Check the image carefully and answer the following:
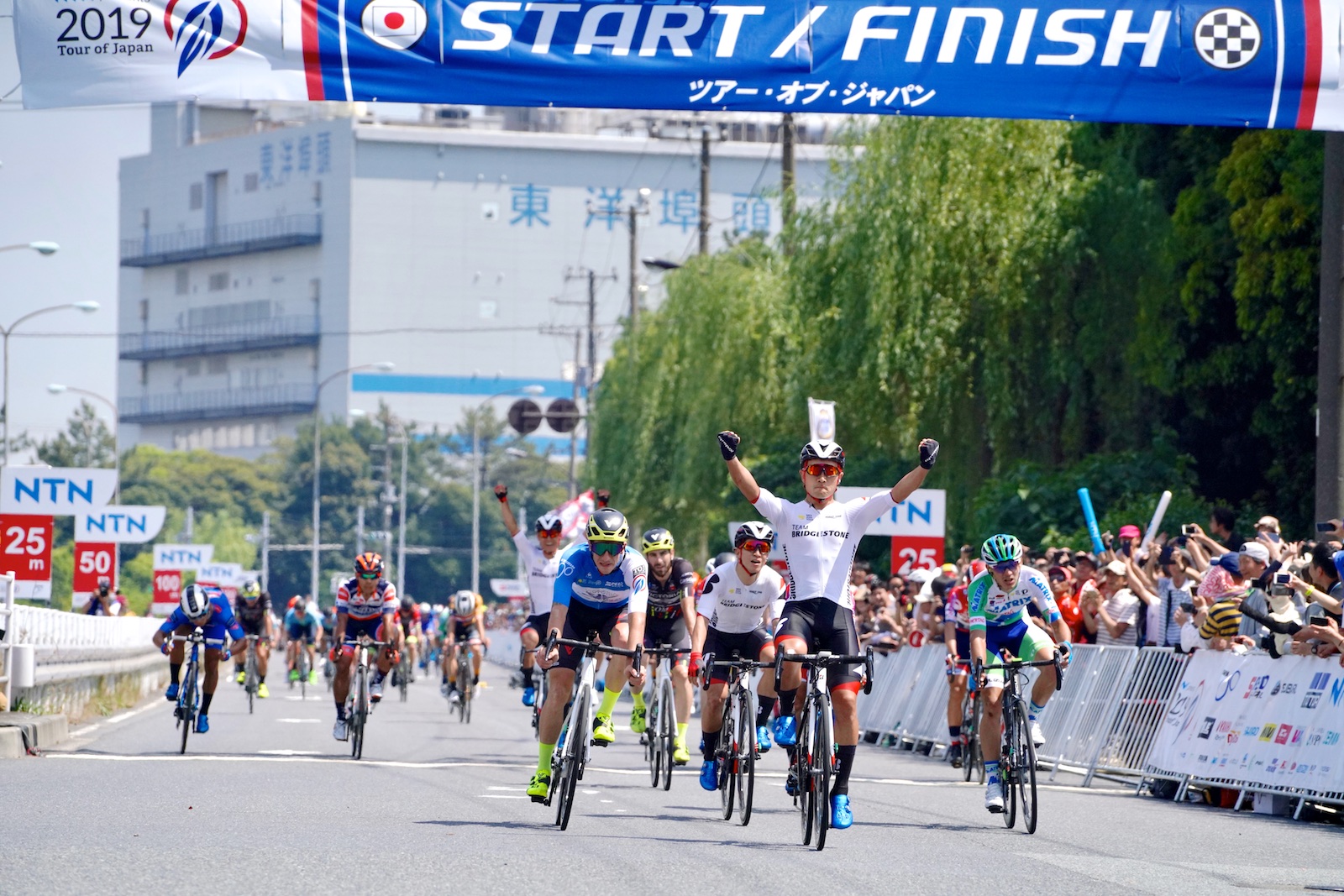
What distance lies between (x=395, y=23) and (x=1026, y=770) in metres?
6.74

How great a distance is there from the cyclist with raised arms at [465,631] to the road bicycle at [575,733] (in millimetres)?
13162

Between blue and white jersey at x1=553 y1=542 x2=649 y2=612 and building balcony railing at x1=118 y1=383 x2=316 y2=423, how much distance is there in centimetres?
11098

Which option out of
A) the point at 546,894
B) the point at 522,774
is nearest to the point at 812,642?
the point at 546,894

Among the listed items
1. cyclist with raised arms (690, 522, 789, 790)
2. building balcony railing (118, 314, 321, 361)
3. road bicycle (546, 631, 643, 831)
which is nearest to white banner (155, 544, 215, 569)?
cyclist with raised arms (690, 522, 789, 790)

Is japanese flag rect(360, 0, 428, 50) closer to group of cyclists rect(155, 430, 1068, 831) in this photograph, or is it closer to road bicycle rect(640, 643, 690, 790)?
group of cyclists rect(155, 430, 1068, 831)

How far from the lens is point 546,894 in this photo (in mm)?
8766

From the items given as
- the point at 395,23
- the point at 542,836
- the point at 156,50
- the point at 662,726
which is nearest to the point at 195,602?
the point at 662,726

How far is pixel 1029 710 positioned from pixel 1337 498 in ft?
13.4

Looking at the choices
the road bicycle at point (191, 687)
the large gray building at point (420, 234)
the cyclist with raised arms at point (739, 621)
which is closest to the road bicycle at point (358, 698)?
the road bicycle at point (191, 687)

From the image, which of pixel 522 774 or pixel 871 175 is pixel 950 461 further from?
pixel 522 774

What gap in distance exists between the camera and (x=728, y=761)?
42.3 ft

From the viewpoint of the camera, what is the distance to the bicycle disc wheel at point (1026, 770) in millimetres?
12648

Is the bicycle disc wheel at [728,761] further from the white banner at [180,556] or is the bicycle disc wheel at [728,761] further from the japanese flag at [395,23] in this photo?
the white banner at [180,556]

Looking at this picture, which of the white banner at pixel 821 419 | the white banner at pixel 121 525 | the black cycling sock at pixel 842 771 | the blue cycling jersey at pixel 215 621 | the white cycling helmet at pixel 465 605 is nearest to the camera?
the black cycling sock at pixel 842 771
